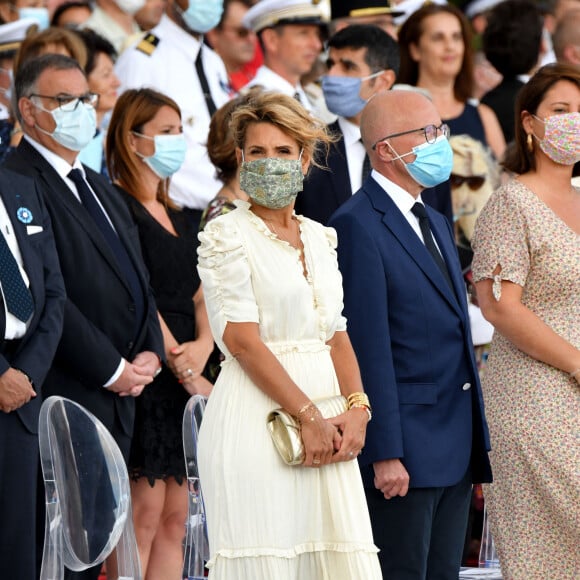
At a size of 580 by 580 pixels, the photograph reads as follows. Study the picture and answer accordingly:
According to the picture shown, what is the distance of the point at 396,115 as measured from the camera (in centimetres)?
557

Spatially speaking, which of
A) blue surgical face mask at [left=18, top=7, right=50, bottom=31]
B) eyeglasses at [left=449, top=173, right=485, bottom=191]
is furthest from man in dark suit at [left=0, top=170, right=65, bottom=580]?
blue surgical face mask at [left=18, top=7, right=50, bottom=31]

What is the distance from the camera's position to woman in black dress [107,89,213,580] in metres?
6.36

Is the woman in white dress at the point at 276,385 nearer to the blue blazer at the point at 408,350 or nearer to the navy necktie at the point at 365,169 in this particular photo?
the blue blazer at the point at 408,350

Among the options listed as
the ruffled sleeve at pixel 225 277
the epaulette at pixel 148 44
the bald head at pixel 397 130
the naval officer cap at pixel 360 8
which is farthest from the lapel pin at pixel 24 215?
the naval officer cap at pixel 360 8

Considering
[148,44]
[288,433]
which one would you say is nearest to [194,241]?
[148,44]

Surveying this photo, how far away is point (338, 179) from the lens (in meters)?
6.84

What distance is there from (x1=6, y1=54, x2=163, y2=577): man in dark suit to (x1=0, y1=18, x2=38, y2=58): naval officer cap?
181cm

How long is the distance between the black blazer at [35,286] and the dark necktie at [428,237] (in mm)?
1509

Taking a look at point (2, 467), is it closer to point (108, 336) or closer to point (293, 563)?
Result: point (108, 336)

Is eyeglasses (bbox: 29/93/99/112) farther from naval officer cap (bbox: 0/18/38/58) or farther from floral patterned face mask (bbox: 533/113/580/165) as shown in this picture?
floral patterned face mask (bbox: 533/113/580/165)

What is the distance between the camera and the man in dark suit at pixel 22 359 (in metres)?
5.31

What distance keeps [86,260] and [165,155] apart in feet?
3.33

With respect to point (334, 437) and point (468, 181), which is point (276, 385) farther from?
point (468, 181)

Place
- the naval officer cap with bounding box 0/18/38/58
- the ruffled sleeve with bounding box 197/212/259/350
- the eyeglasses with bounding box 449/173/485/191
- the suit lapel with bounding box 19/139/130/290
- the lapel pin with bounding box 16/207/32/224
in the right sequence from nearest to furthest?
the ruffled sleeve with bounding box 197/212/259/350, the lapel pin with bounding box 16/207/32/224, the suit lapel with bounding box 19/139/130/290, the eyeglasses with bounding box 449/173/485/191, the naval officer cap with bounding box 0/18/38/58
